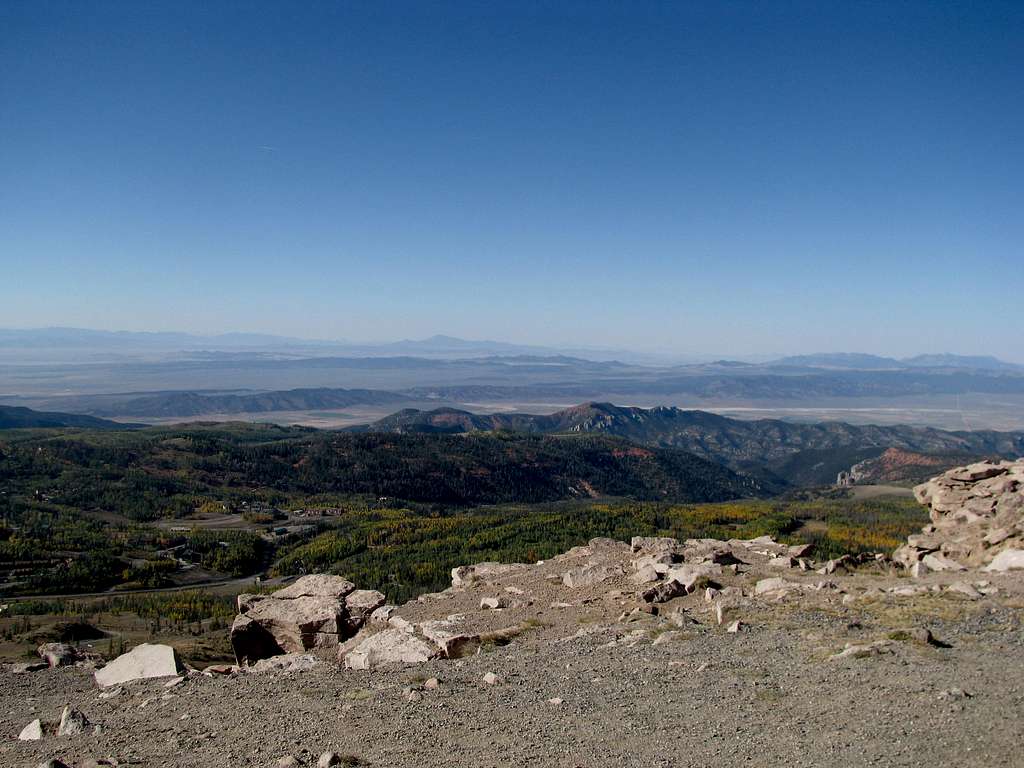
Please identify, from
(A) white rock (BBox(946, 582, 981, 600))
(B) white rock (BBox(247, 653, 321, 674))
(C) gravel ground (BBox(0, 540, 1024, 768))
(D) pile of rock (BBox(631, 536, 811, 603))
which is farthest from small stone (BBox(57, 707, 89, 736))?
(A) white rock (BBox(946, 582, 981, 600))

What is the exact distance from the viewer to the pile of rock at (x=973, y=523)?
2234 cm

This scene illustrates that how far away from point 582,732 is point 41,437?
551 ft

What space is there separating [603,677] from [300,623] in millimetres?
10944

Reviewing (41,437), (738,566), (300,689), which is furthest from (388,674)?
(41,437)

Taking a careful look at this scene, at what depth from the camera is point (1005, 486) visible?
25516 millimetres

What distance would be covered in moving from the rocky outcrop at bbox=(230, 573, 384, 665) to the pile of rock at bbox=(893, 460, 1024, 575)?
1891 centimetres

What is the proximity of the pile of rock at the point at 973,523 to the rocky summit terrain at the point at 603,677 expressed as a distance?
13 cm

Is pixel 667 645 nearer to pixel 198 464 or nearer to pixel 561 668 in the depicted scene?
pixel 561 668

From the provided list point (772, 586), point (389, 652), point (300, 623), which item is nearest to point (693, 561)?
point (772, 586)

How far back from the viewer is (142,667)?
16828mm

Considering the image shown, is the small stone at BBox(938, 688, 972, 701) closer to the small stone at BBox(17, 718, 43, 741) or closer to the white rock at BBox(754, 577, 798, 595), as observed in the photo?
the white rock at BBox(754, 577, 798, 595)

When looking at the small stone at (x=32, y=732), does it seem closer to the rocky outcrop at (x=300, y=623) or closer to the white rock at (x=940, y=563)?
the rocky outcrop at (x=300, y=623)

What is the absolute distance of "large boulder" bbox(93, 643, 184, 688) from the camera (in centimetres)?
1647

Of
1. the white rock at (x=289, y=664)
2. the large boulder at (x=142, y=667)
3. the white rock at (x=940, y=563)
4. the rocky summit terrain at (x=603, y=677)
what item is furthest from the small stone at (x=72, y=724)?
the white rock at (x=940, y=563)
